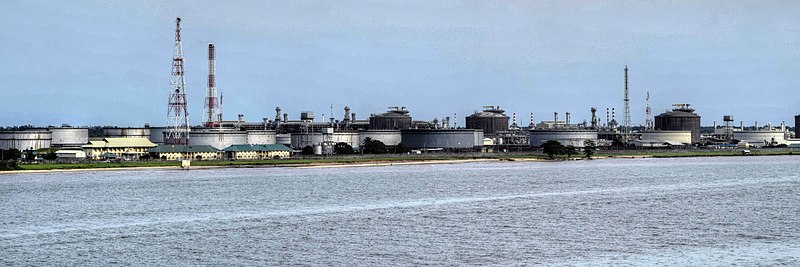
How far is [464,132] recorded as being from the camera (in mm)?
141625

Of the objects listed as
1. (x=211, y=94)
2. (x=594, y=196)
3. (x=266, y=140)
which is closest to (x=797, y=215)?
(x=594, y=196)

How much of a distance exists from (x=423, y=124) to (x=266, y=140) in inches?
1522

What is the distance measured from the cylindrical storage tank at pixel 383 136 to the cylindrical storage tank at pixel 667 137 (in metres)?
42.2

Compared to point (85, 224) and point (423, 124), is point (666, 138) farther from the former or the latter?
point (85, 224)

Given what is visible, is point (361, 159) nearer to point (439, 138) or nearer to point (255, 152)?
point (255, 152)

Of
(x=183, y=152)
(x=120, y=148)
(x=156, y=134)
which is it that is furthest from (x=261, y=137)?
(x=183, y=152)

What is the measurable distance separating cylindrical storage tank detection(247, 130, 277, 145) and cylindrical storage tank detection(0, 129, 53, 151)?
967 inches

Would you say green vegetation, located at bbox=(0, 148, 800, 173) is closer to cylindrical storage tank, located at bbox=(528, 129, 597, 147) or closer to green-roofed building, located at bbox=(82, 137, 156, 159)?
cylindrical storage tank, located at bbox=(528, 129, 597, 147)

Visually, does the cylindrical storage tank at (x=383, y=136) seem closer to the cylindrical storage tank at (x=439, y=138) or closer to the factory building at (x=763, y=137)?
the cylindrical storage tank at (x=439, y=138)

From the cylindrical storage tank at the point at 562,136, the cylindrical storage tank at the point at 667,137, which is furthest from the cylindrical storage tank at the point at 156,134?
the cylindrical storage tank at the point at 667,137

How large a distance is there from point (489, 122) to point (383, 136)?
36.6m

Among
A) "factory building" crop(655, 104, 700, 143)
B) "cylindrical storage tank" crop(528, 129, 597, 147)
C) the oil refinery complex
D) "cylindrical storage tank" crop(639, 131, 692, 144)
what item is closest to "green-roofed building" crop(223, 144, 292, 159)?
the oil refinery complex

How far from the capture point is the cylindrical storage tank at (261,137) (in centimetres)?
12406

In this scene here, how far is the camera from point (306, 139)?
133500mm
